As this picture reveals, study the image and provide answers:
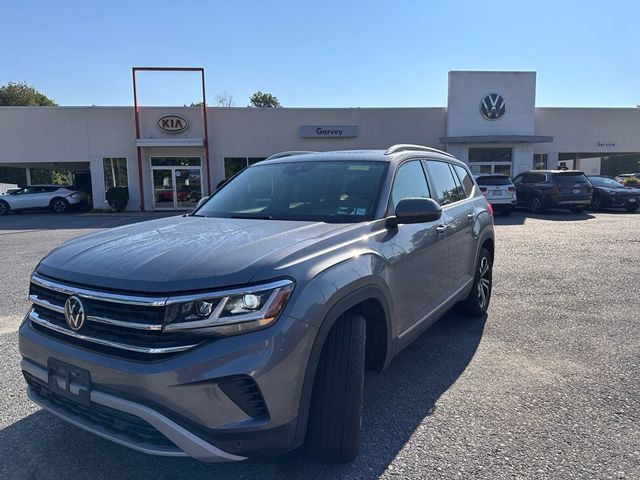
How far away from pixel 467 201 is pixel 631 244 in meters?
7.38

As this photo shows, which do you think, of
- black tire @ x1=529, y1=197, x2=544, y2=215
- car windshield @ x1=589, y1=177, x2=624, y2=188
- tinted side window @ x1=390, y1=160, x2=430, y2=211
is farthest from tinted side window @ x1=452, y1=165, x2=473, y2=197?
car windshield @ x1=589, y1=177, x2=624, y2=188

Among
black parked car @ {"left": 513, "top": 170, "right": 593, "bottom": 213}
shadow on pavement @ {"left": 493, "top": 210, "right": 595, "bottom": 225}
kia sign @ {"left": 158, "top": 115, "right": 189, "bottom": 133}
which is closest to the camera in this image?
shadow on pavement @ {"left": 493, "top": 210, "right": 595, "bottom": 225}

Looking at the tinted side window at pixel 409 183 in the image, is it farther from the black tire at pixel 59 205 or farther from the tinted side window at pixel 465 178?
the black tire at pixel 59 205

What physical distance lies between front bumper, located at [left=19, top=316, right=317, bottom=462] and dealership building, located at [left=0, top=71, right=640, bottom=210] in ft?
72.1

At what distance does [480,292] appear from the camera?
522cm

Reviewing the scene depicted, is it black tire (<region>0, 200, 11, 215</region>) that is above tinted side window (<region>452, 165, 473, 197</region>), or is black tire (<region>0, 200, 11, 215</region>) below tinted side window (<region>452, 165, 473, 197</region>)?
below

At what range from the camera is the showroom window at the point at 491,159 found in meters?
24.8

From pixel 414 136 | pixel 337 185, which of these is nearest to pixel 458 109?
pixel 414 136

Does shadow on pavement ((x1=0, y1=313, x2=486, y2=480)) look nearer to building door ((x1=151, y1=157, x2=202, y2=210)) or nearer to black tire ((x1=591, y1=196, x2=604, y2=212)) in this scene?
black tire ((x1=591, y1=196, x2=604, y2=212))

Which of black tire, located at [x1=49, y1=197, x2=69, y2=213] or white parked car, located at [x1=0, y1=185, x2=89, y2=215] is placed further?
black tire, located at [x1=49, y1=197, x2=69, y2=213]

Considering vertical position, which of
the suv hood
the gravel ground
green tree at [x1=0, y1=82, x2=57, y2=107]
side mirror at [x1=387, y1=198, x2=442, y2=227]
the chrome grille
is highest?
green tree at [x1=0, y1=82, x2=57, y2=107]

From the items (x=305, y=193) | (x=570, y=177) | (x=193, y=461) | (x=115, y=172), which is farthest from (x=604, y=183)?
(x=115, y=172)

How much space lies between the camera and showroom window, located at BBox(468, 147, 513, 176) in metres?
24.8

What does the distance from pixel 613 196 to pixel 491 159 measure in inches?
286
